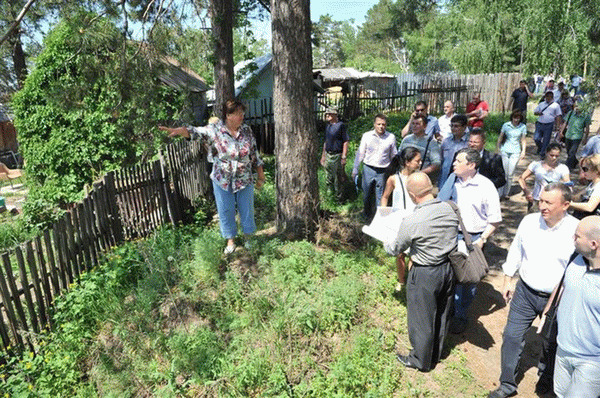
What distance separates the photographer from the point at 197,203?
8.00 m

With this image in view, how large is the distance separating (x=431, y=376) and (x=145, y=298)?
9.66 ft

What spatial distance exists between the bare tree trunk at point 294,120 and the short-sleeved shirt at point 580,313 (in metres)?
3.08

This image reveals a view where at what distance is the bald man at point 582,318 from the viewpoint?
2.45 m

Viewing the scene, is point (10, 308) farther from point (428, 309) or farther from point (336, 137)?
point (336, 137)

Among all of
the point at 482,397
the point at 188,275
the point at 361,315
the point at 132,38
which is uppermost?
the point at 132,38

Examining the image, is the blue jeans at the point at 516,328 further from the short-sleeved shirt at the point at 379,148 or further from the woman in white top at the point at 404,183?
the short-sleeved shirt at the point at 379,148

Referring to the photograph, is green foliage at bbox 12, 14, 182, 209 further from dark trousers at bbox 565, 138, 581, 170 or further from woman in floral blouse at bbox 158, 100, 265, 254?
dark trousers at bbox 565, 138, 581, 170

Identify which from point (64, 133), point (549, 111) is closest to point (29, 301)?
point (64, 133)

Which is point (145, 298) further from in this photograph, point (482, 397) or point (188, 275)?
point (482, 397)

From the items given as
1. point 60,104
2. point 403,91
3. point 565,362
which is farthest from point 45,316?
point 403,91

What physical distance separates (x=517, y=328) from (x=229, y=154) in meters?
3.20

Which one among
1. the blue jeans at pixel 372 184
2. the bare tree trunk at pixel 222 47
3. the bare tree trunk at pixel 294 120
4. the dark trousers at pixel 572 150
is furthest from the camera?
the bare tree trunk at pixel 222 47

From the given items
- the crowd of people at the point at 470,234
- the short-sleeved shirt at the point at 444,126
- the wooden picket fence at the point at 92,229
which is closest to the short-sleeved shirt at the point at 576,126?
the crowd of people at the point at 470,234

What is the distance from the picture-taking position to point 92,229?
5.42m
